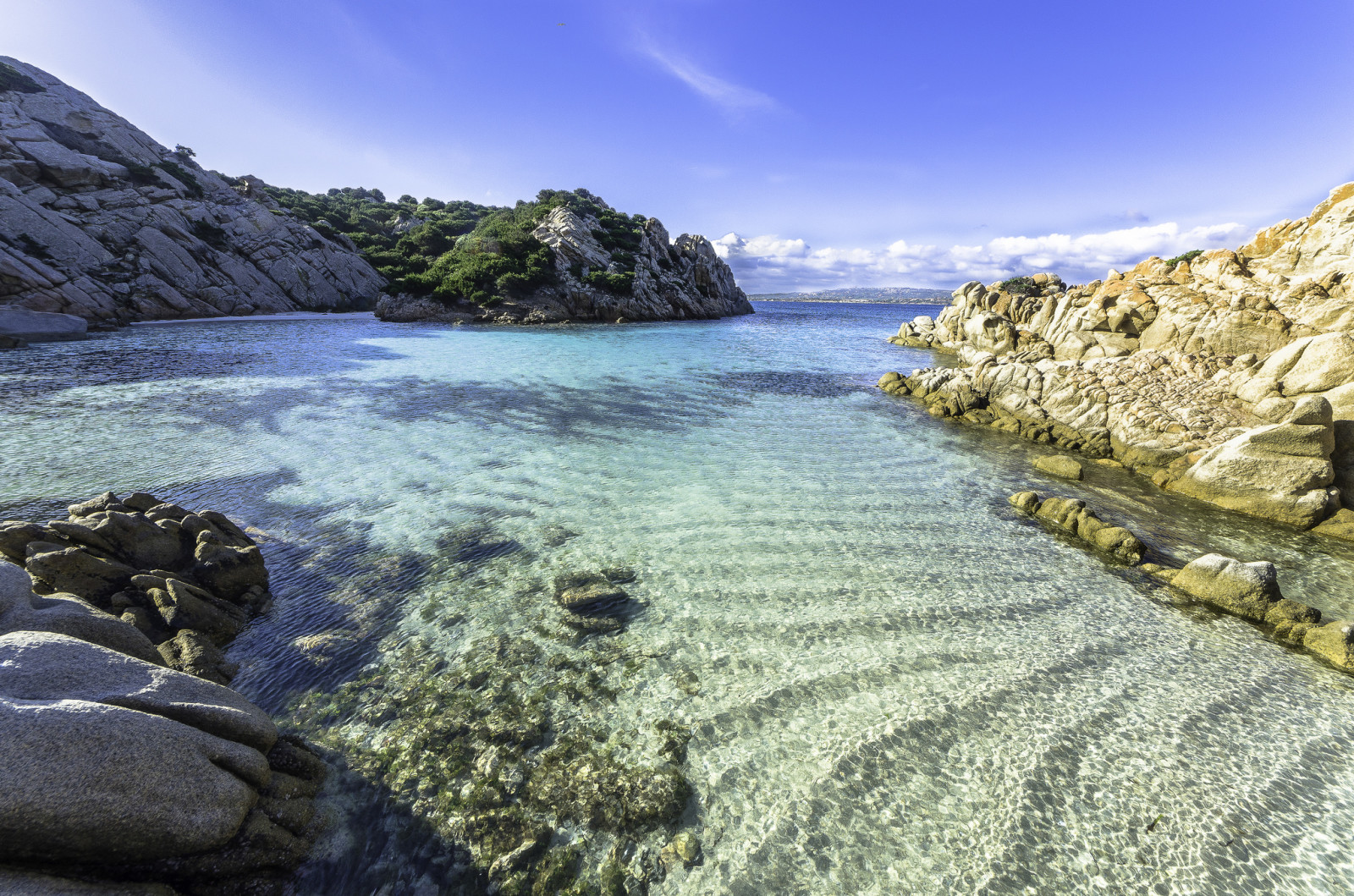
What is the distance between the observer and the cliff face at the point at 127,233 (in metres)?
35.8

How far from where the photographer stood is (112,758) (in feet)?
10.5

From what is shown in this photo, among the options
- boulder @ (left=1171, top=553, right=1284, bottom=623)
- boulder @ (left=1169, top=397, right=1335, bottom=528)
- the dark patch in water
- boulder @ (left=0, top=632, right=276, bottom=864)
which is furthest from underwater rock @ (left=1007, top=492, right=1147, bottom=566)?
boulder @ (left=0, top=632, right=276, bottom=864)

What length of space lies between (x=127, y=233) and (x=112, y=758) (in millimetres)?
62423

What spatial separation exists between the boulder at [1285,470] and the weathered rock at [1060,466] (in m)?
2.79

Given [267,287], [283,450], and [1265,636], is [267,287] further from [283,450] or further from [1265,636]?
[1265,636]

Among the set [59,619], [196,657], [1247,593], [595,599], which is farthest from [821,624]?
[59,619]

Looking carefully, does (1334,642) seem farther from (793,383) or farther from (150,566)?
(793,383)

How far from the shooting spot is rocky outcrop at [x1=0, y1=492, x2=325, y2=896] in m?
2.91

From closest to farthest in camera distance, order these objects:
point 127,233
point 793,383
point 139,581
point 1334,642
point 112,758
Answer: point 112,758 → point 139,581 → point 1334,642 → point 793,383 → point 127,233

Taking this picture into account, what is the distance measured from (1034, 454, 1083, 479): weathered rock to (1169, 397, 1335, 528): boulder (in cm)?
279

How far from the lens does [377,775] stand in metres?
4.70

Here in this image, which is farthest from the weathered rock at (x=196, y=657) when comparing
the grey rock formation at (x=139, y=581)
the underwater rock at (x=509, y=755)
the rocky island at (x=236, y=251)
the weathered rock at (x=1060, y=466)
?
the rocky island at (x=236, y=251)

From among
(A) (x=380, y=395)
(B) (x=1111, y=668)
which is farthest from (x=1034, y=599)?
(A) (x=380, y=395)

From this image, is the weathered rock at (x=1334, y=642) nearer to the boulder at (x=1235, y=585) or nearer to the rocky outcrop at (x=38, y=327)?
the boulder at (x=1235, y=585)
